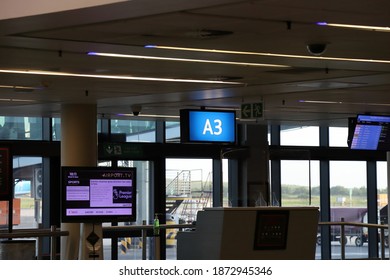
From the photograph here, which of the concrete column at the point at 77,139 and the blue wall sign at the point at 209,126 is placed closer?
the blue wall sign at the point at 209,126

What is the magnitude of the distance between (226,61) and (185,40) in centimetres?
134

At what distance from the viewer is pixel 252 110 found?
1258cm

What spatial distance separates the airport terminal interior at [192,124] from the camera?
7.34 m

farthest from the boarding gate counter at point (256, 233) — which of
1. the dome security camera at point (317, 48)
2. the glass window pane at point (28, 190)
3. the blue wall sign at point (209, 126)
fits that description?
the glass window pane at point (28, 190)

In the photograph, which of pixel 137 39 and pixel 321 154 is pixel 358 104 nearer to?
pixel 321 154

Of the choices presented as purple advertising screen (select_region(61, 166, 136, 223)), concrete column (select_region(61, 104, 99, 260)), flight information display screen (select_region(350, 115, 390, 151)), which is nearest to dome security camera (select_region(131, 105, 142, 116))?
concrete column (select_region(61, 104, 99, 260))

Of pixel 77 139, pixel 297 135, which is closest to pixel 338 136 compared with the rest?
pixel 297 135

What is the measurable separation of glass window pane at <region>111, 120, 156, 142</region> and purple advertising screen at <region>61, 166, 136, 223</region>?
17.1 feet

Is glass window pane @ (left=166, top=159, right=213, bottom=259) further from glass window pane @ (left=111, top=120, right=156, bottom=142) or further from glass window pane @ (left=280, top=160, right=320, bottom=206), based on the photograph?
glass window pane @ (left=280, top=160, right=320, bottom=206)

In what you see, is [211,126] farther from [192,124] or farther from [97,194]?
[97,194]

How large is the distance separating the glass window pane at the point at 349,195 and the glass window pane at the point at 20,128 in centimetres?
657

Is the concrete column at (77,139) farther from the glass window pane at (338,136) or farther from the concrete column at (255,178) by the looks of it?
the glass window pane at (338,136)

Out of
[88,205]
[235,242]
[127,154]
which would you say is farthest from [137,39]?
[127,154]

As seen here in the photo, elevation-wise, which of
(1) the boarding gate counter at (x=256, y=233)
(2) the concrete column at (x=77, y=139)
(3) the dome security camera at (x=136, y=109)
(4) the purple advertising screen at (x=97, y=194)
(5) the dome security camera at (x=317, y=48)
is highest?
(5) the dome security camera at (x=317, y=48)
